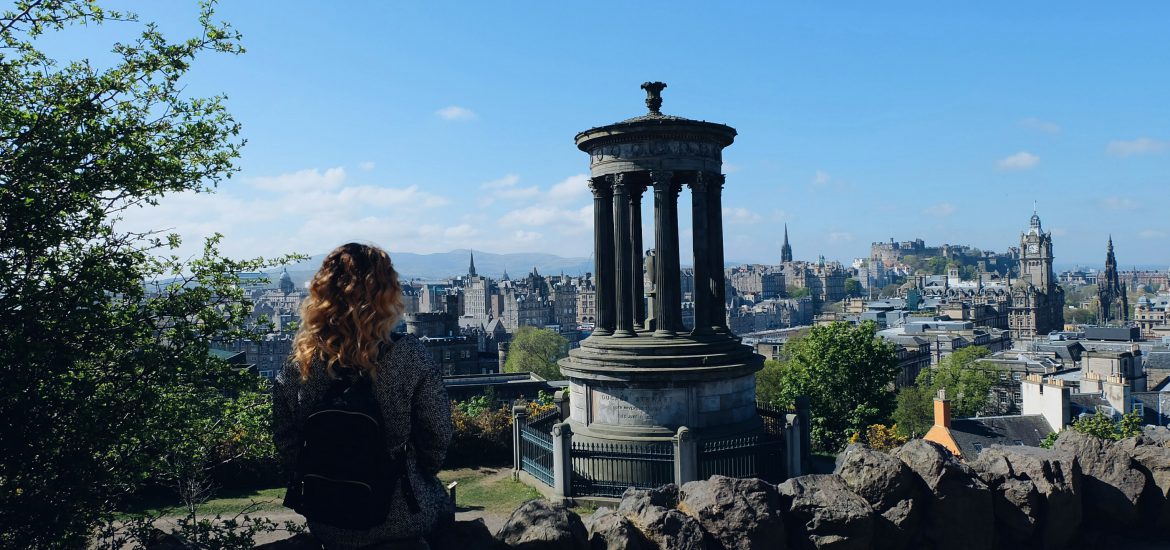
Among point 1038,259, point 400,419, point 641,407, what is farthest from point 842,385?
point 1038,259

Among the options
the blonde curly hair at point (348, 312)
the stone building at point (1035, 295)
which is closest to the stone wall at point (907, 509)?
the blonde curly hair at point (348, 312)

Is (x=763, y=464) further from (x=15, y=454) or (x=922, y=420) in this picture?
(x=922, y=420)

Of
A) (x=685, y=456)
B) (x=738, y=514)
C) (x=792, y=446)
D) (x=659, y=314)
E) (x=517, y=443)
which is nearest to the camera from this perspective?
(x=738, y=514)

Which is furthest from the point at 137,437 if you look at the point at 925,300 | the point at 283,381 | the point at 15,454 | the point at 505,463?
the point at 925,300

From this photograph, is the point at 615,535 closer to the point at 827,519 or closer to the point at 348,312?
the point at 827,519

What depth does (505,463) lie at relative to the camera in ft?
75.8

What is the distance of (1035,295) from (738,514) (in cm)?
17073

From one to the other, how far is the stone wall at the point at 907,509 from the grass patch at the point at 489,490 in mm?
11917

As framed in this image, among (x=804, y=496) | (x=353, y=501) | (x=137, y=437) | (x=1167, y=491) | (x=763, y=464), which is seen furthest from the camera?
(x=763, y=464)

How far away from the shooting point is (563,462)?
1755 cm

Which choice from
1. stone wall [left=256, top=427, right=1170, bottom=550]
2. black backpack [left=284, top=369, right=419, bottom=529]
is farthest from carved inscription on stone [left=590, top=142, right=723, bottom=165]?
black backpack [left=284, top=369, right=419, bottom=529]

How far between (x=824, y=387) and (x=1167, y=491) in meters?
26.9

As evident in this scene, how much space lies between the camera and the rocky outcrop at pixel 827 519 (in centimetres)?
580

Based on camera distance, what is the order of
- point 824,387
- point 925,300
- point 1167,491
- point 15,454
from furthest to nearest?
1. point 925,300
2. point 824,387
3. point 1167,491
4. point 15,454
